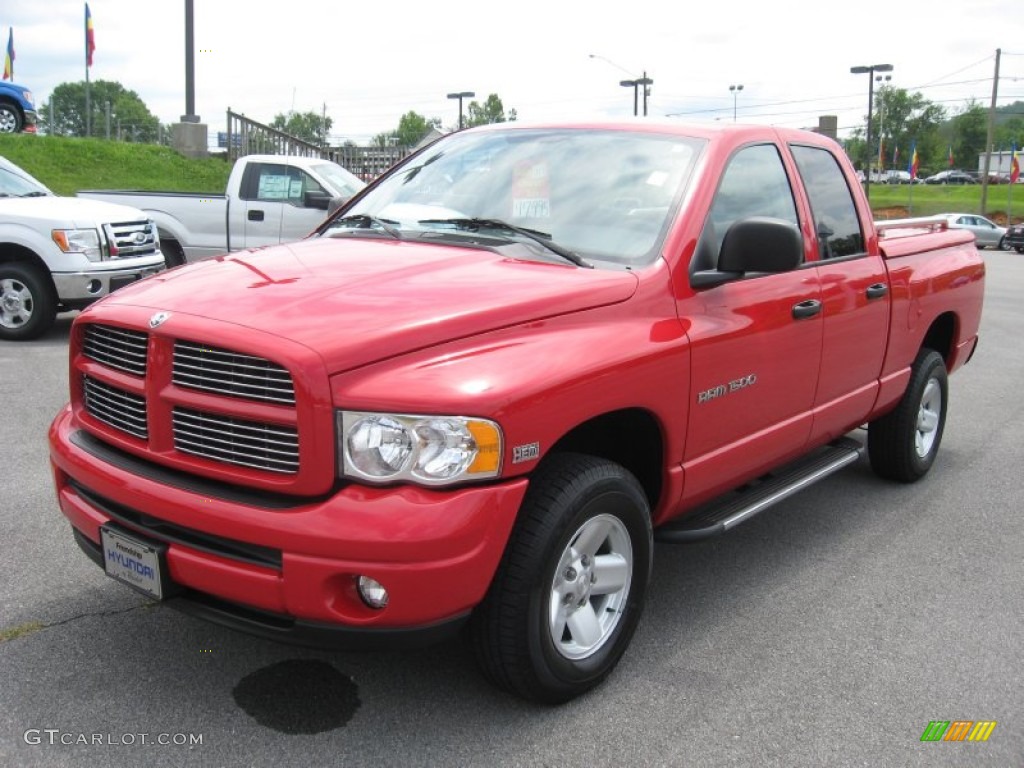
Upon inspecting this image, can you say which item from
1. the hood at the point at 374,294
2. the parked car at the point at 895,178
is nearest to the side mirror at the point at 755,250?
the hood at the point at 374,294

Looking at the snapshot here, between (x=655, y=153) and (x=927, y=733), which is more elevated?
(x=655, y=153)

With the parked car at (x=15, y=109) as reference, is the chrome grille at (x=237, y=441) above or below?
below

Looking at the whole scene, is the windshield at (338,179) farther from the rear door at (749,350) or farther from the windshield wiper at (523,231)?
the rear door at (749,350)

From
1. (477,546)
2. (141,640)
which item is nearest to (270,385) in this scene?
(477,546)

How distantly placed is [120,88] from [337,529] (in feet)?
484

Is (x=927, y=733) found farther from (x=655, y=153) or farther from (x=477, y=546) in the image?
(x=655, y=153)

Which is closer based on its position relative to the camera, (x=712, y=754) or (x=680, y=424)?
(x=712, y=754)

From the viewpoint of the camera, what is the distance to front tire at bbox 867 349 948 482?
5531mm

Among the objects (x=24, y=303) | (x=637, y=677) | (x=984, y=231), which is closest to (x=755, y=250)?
(x=637, y=677)

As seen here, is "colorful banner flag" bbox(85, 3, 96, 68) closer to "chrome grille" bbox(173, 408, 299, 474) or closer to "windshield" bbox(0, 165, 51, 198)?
"windshield" bbox(0, 165, 51, 198)

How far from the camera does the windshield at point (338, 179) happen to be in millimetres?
12902

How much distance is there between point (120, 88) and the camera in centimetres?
13425

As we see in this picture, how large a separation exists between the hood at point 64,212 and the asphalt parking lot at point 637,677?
5148 millimetres

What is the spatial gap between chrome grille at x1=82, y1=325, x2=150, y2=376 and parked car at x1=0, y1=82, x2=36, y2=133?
2199 centimetres
